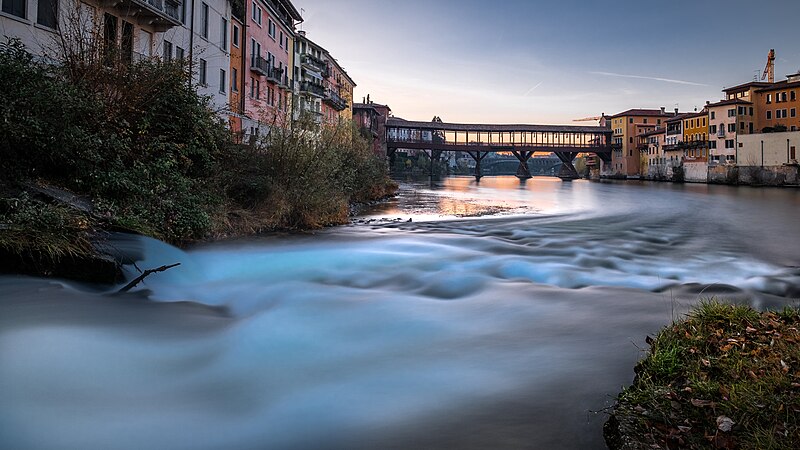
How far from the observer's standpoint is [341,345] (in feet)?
20.1

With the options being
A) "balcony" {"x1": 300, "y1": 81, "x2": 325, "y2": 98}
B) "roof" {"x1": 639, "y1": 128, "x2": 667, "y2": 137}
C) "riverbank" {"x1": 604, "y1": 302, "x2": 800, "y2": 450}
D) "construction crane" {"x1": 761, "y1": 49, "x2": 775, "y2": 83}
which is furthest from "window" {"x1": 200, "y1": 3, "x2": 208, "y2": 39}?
"construction crane" {"x1": 761, "y1": 49, "x2": 775, "y2": 83}

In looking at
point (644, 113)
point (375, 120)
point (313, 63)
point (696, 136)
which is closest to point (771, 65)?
point (644, 113)

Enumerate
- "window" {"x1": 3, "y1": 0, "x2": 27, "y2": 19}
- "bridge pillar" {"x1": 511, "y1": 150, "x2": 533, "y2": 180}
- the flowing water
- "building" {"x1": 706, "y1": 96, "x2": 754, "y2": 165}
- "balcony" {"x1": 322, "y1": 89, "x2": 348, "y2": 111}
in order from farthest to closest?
"bridge pillar" {"x1": 511, "y1": 150, "x2": 533, "y2": 180} → "building" {"x1": 706, "y1": 96, "x2": 754, "y2": 165} → "balcony" {"x1": 322, "y1": 89, "x2": 348, "y2": 111} → "window" {"x1": 3, "y1": 0, "x2": 27, "y2": 19} → the flowing water

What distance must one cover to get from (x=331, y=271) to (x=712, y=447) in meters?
7.54

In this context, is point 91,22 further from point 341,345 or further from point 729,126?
point 729,126

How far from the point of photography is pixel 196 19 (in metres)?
25.9

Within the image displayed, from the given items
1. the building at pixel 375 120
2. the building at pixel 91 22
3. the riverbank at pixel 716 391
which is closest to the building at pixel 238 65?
the building at pixel 91 22

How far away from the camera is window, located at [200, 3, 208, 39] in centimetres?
2658

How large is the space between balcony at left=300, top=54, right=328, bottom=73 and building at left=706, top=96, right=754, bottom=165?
51306 millimetres

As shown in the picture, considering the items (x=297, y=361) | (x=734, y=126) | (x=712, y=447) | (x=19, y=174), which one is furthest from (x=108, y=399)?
(x=734, y=126)

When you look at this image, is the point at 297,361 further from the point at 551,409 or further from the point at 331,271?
the point at 331,271

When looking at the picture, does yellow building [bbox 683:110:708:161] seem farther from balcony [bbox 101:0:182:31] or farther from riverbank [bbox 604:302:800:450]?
riverbank [bbox 604:302:800:450]

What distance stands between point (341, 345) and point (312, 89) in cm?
4659

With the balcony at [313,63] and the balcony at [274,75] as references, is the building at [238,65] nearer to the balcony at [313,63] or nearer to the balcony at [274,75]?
the balcony at [274,75]
